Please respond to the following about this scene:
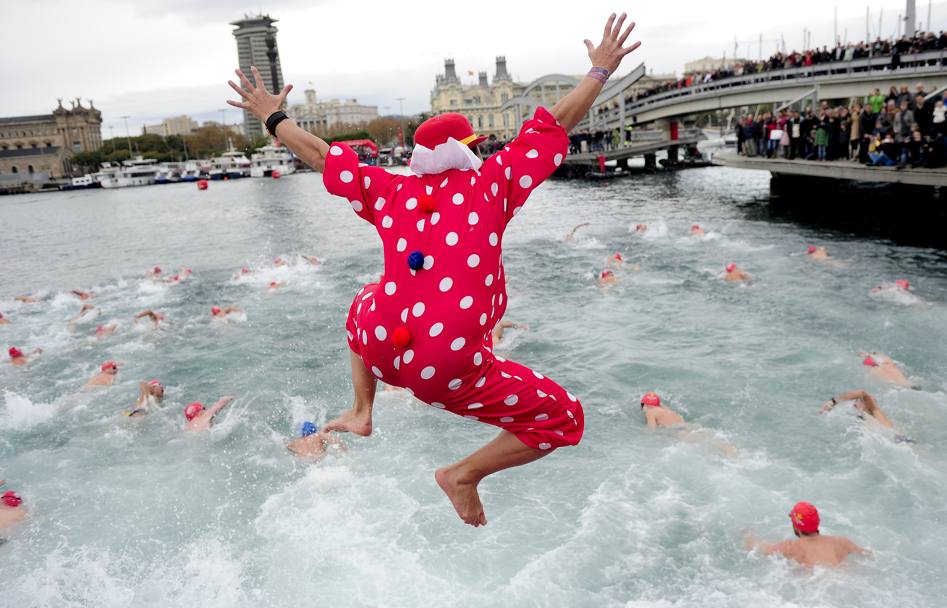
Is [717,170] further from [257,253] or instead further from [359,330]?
[359,330]

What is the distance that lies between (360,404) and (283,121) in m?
1.43

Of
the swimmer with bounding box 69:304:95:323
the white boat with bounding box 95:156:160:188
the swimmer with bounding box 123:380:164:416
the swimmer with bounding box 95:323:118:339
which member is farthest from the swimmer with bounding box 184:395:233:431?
the white boat with bounding box 95:156:160:188

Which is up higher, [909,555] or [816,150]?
[816,150]

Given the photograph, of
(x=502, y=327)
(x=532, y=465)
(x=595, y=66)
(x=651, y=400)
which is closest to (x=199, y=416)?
(x=532, y=465)

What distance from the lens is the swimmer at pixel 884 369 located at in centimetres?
991

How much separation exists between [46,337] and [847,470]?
16.2 m

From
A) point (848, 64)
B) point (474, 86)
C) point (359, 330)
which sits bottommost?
point (359, 330)

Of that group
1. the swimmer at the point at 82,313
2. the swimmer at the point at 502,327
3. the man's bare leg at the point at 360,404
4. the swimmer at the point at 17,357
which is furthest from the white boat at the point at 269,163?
the man's bare leg at the point at 360,404

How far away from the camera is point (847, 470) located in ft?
25.9

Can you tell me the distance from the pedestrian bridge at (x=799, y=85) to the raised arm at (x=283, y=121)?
18929 millimetres

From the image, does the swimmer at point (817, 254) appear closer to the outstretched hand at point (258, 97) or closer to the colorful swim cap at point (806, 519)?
the colorful swim cap at point (806, 519)

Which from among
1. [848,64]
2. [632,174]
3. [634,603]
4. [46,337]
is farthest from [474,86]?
[634,603]

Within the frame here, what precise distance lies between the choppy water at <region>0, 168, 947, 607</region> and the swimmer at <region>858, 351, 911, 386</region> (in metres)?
0.24

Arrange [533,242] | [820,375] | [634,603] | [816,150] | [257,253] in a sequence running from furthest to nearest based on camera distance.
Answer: [257,253] → [533,242] → [816,150] → [820,375] → [634,603]
